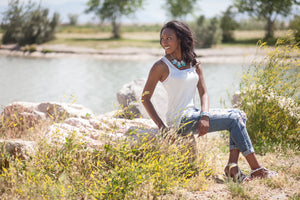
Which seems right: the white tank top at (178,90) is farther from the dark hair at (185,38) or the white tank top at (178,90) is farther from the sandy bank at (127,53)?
the sandy bank at (127,53)

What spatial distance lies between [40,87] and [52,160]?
10600mm

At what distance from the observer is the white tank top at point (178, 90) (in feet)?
10.8

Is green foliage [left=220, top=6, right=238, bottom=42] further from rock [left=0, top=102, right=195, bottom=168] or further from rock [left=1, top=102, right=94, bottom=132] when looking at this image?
rock [left=0, top=102, right=195, bottom=168]

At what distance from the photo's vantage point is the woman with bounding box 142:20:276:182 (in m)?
3.26

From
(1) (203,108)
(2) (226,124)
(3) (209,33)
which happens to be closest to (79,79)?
(1) (203,108)

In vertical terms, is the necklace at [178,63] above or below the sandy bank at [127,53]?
above

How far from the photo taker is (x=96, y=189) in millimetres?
2883

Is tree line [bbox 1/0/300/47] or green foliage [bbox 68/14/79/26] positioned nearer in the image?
tree line [bbox 1/0/300/47]

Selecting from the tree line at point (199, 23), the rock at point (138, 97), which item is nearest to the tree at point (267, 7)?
the tree line at point (199, 23)

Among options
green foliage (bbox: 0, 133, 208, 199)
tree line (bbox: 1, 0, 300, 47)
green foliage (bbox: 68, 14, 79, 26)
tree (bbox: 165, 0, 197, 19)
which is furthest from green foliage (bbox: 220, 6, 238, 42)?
green foliage (bbox: 68, 14, 79, 26)

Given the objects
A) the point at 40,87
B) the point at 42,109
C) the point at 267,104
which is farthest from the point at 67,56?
the point at 267,104

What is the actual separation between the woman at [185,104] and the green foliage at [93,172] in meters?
0.30

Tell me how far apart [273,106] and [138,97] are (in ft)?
7.49

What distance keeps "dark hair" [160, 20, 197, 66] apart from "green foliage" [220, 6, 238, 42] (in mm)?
26442
